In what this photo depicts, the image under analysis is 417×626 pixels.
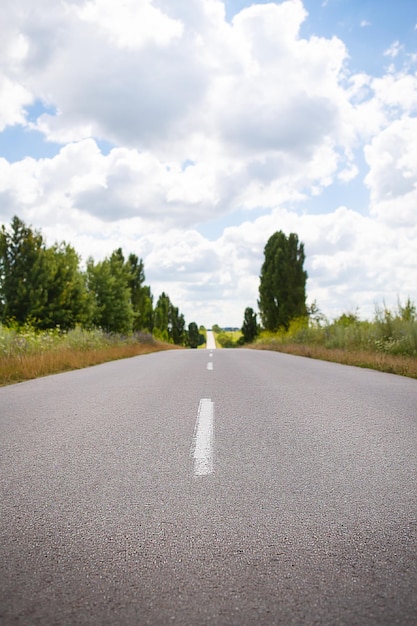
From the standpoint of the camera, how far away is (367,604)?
1.87 meters

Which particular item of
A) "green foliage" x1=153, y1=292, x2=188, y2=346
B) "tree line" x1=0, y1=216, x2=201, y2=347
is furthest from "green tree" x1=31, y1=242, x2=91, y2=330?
"green foliage" x1=153, y1=292, x2=188, y2=346

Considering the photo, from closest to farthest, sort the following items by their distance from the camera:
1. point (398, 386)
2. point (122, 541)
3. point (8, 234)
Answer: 1. point (122, 541)
2. point (398, 386)
3. point (8, 234)

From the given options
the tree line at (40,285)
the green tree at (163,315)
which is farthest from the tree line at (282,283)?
the green tree at (163,315)

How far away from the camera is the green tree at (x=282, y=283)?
4119 centimetres

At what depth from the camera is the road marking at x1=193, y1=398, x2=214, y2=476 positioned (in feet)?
12.0

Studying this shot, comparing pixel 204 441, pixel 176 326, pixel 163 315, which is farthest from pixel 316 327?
pixel 176 326

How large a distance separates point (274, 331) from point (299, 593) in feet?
136

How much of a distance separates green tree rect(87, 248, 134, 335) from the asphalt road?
106 ft

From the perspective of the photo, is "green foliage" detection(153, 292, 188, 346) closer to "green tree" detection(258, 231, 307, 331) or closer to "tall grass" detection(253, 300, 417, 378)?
"green tree" detection(258, 231, 307, 331)

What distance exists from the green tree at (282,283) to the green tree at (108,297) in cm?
1274

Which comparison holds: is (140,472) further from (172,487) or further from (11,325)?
(11,325)

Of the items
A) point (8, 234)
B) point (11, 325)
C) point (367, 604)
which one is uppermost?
point (8, 234)

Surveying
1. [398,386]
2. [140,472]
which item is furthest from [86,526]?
[398,386]

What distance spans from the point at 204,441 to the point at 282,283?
38.1 meters
